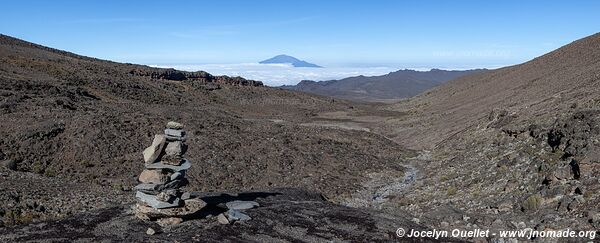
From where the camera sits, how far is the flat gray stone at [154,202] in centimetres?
1398

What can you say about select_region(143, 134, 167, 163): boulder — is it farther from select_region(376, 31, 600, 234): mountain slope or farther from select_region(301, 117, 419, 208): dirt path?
select_region(301, 117, 419, 208): dirt path

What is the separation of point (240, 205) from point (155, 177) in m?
2.97

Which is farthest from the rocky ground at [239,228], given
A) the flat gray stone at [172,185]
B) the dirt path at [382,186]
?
the dirt path at [382,186]

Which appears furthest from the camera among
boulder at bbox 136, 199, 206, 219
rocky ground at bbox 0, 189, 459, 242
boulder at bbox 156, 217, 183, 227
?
boulder at bbox 156, 217, 183, 227

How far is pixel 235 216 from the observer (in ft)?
48.1

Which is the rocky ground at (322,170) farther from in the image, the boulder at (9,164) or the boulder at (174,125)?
the boulder at (174,125)

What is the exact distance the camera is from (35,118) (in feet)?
92.3

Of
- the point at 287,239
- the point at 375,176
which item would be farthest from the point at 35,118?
the point at 287,239

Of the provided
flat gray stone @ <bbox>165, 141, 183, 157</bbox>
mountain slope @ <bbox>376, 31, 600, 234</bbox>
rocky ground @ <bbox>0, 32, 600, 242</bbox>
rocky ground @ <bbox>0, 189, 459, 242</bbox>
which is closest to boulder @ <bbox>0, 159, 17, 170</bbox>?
rocky ground @ <bbox>0, 32, 600, 242</bbox>

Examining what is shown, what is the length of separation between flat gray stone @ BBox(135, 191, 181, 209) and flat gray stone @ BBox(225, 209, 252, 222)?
1466mm

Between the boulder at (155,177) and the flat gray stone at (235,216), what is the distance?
6.63 feet

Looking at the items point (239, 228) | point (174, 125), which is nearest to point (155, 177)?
point (174, 125)

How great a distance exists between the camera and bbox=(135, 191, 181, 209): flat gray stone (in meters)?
14.0

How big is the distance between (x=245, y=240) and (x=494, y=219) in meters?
7.61
